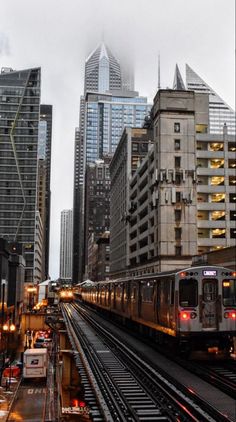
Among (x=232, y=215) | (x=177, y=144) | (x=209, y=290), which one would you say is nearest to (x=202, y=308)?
(x=209, y=290)

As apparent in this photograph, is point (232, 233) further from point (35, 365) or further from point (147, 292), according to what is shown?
point (147, 292)

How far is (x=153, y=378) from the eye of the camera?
1759cm

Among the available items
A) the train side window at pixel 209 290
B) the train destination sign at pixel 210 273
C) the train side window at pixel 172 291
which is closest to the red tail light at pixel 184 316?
the train side window at pixel 172 291

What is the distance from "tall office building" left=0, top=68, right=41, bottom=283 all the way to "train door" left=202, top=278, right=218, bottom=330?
115 metres

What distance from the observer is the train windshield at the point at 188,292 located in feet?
68.5

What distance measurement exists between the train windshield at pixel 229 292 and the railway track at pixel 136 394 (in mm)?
4352

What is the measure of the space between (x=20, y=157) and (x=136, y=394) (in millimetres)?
125336

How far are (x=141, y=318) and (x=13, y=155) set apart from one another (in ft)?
366

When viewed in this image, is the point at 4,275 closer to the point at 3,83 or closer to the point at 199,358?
the point at 199,358

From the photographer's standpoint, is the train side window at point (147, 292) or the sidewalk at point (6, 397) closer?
the sidewalk at point (6, 397)

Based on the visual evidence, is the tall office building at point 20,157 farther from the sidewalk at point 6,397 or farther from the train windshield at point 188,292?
the train windshield at point 188,292

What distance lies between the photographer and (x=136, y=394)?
50.4 feet

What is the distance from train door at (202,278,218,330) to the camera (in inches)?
825

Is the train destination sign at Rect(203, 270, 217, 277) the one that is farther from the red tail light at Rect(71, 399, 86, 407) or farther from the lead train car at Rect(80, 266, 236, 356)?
the red tail light at Rect(71, 399, 86, 407)
